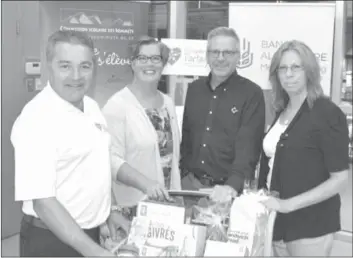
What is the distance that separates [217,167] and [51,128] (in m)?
1.14

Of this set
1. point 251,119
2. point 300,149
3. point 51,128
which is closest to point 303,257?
point 300,149

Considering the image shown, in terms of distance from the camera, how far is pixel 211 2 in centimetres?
481

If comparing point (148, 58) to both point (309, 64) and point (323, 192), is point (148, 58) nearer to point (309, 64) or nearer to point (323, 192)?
point (309, 64)

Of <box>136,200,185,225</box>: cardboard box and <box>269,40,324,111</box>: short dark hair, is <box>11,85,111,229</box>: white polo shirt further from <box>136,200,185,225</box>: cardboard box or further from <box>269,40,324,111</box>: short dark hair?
<box>269,40,324,111</box>: short dark hair

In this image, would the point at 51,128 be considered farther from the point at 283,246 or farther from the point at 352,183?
the point at 352,183

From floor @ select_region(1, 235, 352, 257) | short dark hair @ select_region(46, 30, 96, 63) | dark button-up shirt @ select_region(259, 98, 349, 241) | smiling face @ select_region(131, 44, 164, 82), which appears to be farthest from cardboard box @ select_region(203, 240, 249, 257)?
floor @ select_region(1, 235, 352, 257)

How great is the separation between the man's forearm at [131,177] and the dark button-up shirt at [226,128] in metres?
0.47

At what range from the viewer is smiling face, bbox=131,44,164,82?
226 centimetres

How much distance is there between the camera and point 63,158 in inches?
58.9

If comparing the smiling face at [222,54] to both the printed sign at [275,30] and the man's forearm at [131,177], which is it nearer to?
the man's forearm at [131,177]

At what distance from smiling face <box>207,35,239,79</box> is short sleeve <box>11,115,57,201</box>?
116 centimetres

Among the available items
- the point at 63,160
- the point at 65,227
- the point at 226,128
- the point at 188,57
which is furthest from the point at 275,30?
the point at 65,227

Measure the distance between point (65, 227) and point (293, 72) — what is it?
1.26 metres

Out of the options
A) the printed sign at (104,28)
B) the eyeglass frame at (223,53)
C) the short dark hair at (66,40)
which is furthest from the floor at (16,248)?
the short dark hair at (66,40)
